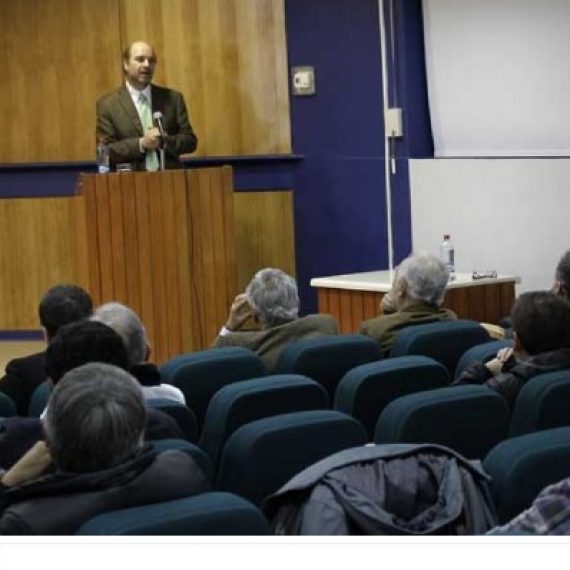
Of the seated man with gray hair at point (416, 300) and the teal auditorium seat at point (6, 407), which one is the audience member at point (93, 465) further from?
the seated man with gray hair at point (416, 300)

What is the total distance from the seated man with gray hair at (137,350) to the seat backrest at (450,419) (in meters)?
0.72

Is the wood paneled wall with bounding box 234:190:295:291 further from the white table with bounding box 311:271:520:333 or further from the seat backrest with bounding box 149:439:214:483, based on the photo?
the seat backrest with bounding box 149:439:214:483

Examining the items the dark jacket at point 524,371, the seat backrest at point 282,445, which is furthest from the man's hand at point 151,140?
the seat backrest at point 282,445

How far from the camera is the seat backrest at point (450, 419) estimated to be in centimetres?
302

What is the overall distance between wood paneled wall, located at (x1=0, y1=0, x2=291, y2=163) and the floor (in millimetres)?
Result: 1214

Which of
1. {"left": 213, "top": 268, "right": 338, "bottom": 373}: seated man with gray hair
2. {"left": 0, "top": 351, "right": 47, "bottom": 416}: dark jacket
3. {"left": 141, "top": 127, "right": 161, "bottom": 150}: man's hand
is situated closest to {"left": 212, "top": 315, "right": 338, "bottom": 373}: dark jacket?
{"left": 213, "top": 268, "right": 338, "bottom": 373}: seated man with gray hair

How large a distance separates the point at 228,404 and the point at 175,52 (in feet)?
16.5

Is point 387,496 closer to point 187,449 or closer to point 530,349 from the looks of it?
point 187,449

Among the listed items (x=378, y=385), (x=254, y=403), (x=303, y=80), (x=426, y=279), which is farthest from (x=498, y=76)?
(x=254, y=403)

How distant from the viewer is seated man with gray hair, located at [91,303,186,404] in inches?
141

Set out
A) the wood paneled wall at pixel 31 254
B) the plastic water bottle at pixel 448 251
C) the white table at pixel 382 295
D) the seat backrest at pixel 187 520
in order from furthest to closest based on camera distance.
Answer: the wood paneled wall at pixel 31 254 → the plastic water bottle at pixel 448 251 → the white table at pixel 382 295 → the seat backrest at pixel 187 520

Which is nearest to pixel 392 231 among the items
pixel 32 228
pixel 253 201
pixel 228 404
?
pixel 253 201
